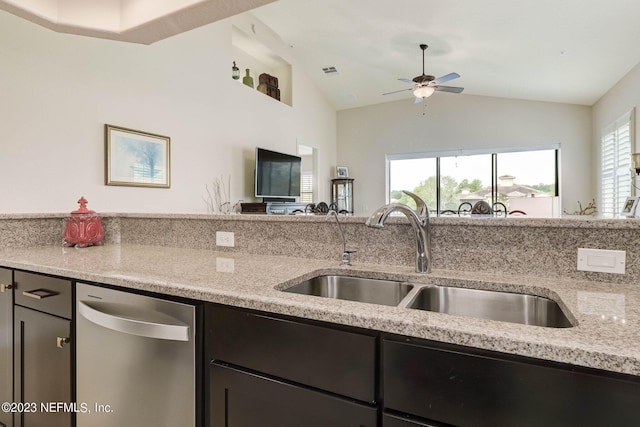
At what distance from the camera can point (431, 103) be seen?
699cm

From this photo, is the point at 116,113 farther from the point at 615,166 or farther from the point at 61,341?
the point at 615,166

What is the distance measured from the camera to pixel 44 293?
1.28m

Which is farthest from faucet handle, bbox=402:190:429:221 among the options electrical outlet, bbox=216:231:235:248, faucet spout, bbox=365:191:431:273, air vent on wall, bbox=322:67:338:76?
air vent on wall, bbox=322:67:338:76

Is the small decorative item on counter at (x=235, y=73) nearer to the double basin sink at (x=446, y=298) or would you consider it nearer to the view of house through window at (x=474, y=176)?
the view of house through window at (x=474, y=176)

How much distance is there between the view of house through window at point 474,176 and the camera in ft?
20.6

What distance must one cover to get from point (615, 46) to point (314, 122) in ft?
15.5

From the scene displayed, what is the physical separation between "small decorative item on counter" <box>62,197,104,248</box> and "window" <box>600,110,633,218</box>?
5.04 m

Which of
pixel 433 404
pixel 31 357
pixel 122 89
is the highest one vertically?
pixel 122 89

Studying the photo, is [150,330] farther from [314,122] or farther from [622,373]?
[314,122]

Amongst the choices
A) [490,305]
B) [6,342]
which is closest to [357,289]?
[490,305]

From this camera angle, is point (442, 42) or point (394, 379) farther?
point (442, 42)

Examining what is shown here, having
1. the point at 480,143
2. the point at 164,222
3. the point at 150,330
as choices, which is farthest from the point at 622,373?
the point at 480,143

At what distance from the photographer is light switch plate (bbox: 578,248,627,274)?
103 cm

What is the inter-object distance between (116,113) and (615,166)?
20.6 ft
